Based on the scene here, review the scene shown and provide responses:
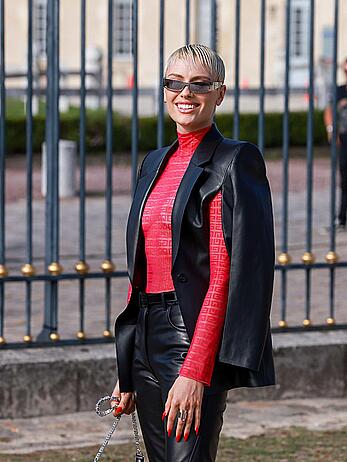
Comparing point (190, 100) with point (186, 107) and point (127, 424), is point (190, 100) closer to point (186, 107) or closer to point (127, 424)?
point (186, 107)

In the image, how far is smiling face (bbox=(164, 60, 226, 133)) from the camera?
3738mm

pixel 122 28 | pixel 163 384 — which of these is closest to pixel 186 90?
pixel 163 384

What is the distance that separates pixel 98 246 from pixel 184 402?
27.6ft

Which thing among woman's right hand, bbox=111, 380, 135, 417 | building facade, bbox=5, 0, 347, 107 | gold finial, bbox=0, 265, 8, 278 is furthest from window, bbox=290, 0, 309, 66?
woman's right hand, bbox=111, 380, 135, 417

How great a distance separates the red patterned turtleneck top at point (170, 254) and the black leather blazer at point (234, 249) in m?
0.03

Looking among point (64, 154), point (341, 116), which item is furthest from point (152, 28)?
point (341, 116)

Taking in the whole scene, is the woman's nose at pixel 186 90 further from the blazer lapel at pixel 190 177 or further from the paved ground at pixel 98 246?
the paved ground at pixel 98 246

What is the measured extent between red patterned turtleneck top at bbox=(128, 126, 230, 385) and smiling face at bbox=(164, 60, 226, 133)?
0.04 meters

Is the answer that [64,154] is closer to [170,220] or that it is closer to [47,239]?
[47,239]

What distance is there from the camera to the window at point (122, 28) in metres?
41.1

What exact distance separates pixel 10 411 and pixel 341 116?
24.3 feet

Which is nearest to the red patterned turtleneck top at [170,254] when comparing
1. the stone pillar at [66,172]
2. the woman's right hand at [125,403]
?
the woman's right hand at [125,403]

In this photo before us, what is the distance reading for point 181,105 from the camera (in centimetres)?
378

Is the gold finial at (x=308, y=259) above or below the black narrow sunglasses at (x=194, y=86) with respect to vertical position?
below
